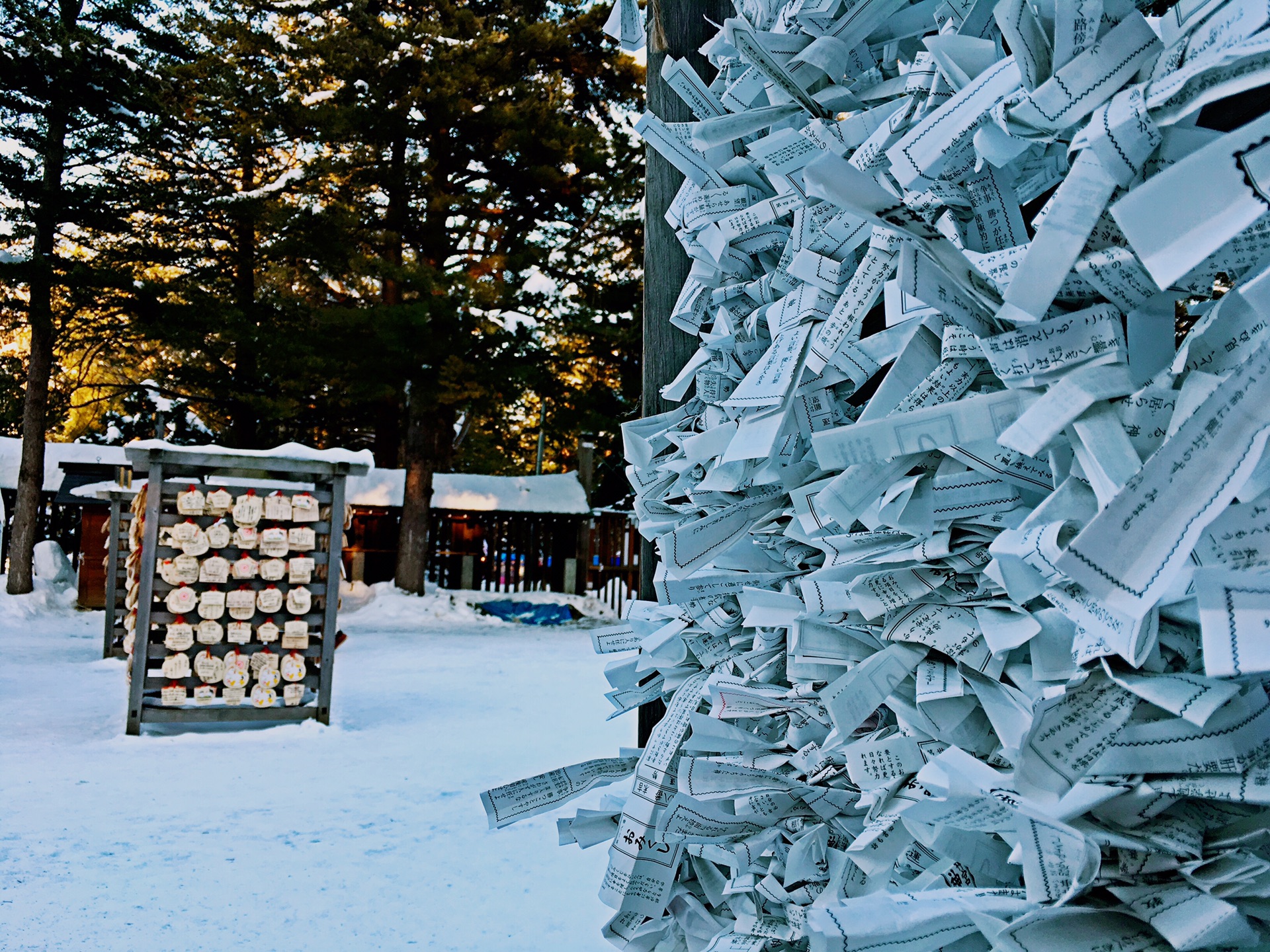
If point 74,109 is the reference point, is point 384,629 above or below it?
below

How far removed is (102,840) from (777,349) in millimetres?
3458

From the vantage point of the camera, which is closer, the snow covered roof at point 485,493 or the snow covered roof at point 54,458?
the snow covered roof at point 54,458

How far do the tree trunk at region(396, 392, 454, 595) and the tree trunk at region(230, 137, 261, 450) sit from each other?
255 centimetres

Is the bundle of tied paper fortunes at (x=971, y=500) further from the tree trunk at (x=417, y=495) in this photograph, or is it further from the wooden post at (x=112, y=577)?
the tree trunk at (x=417, y=495)

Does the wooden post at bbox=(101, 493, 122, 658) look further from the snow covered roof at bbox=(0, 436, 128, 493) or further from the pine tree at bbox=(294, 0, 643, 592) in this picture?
the snow covered roof at bbox=(0, 436, 128, 493)

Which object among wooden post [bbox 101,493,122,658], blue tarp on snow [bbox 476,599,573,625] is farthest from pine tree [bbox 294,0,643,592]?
wooden post [bbox 101,493,122,658]

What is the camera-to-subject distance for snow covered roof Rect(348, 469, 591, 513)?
17844 millimetres

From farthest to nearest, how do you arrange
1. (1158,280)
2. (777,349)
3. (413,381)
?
(413,381)
(777,349)
(1158,280)

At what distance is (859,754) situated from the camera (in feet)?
3.12

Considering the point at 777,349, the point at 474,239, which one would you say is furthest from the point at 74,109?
the point at 777,349

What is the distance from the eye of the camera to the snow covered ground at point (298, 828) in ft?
8.41

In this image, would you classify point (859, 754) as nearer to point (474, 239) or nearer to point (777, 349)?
point (777, 349)

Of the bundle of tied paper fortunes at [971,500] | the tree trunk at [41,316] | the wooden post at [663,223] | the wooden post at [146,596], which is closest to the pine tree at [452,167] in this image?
the tree trunk at [41,316]

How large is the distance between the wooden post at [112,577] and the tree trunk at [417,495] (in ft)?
21.7
